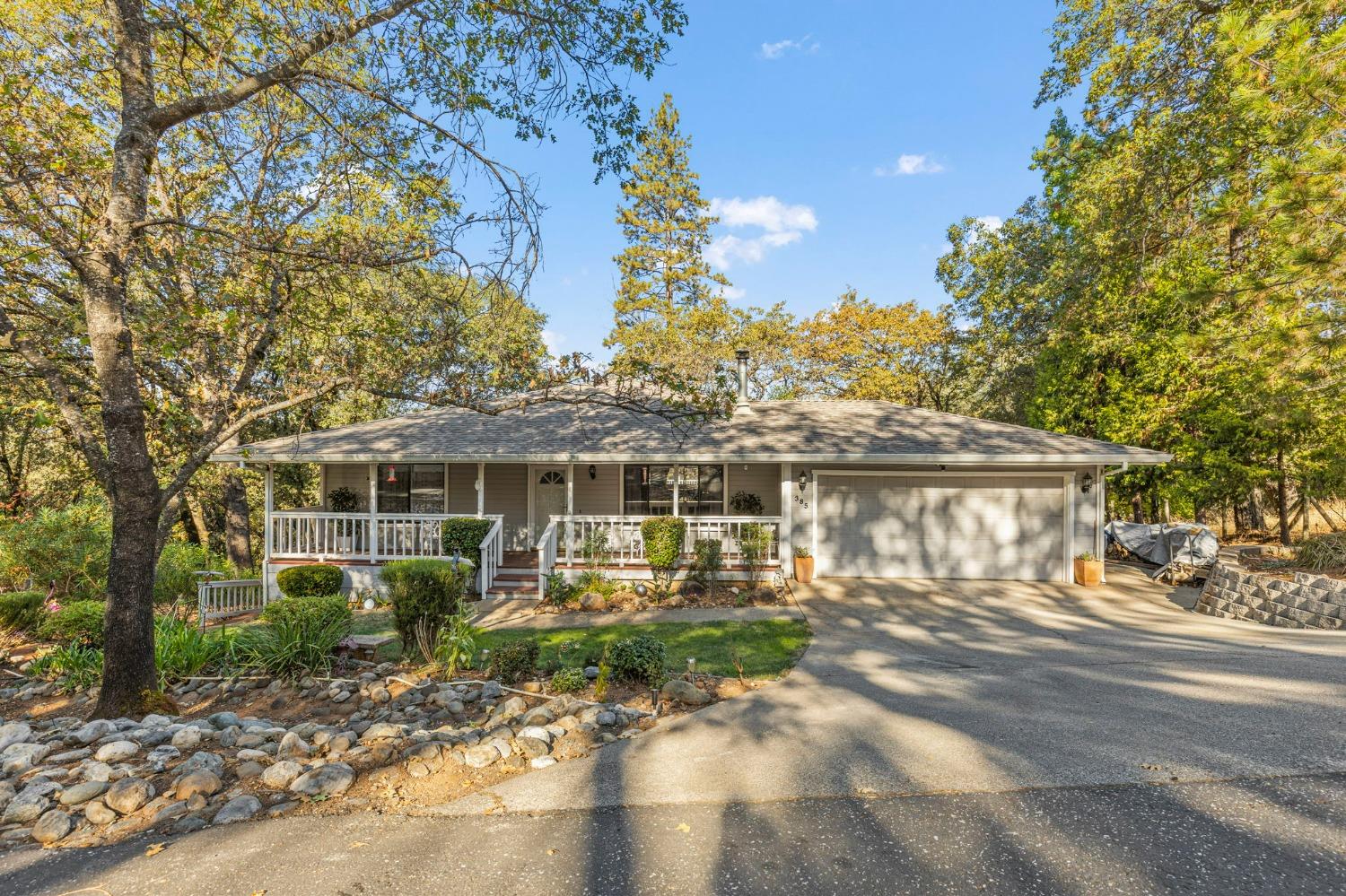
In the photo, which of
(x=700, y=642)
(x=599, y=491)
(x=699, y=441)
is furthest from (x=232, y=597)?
(x=699, y=441)

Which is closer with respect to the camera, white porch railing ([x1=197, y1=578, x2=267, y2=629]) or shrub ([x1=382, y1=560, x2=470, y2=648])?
shrub ([x1=382, y1=560, x2=470, y2=648])

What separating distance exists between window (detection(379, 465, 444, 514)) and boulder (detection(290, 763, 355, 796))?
9815 mm

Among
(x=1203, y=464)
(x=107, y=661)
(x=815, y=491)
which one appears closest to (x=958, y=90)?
(x=815, y=491)

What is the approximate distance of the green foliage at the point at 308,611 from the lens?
Answer: 18.9ft

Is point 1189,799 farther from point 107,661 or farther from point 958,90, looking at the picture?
point 958,90

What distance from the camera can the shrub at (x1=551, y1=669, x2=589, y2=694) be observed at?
5.00 metres

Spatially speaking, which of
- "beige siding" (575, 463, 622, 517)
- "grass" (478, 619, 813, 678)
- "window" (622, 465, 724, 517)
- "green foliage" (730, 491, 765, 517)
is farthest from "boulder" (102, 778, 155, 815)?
"green foliage" (730, 491, 765, 517)

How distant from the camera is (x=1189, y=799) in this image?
9.93 ft

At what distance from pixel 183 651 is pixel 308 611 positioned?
1101mm

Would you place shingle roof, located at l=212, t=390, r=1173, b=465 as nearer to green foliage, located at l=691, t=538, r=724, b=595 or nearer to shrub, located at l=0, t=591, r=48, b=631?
green foliage, located at l=691, t=538, r=724, b=595

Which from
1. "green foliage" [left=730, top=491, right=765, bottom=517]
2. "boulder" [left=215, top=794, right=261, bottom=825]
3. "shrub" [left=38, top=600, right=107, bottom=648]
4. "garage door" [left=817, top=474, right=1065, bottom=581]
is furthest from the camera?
"green foliage" [left=730, top=491, right=765, bottom=517]

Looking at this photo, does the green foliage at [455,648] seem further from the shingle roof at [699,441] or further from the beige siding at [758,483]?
the beige siding at [758,483]

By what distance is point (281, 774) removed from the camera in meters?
3.36

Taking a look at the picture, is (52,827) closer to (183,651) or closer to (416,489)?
(183,651)
